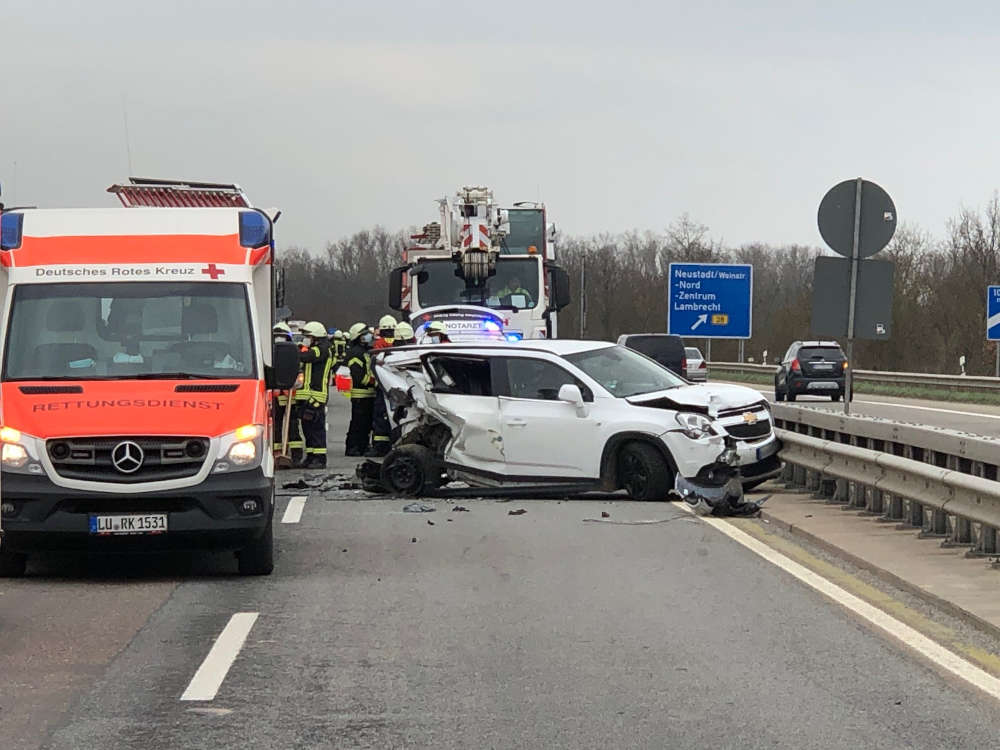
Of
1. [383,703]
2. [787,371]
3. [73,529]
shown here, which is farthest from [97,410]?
[787,371]

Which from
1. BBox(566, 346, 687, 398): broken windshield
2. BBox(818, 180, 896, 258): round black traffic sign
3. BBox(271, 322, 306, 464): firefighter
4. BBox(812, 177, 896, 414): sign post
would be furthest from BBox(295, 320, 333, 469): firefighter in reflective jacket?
BBox(818, 180, 896, 258): round black traffic sign

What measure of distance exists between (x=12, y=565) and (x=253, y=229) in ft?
9.43

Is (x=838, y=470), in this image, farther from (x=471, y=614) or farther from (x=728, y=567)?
(x=471, y=614)

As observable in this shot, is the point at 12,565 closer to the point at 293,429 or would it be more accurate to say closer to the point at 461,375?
the point at 461,375

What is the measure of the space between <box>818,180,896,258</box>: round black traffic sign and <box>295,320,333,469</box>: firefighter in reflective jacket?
7277 mm

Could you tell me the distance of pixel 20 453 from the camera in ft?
32.5

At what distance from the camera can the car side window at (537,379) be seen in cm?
1526

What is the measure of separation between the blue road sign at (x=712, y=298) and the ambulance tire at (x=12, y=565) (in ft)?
67.0

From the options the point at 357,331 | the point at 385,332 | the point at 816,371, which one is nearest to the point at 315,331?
the point at 357,331

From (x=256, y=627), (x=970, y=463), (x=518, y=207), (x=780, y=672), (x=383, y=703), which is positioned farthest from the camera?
(x=518, y=207)

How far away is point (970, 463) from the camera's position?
38.1 feet

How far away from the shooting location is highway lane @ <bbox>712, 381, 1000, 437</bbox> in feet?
93.3

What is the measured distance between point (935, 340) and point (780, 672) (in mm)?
49980

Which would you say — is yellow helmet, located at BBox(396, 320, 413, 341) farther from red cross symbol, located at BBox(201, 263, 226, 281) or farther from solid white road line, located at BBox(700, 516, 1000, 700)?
red cross symbol, located at BBox(201, 263, 226, 281)
